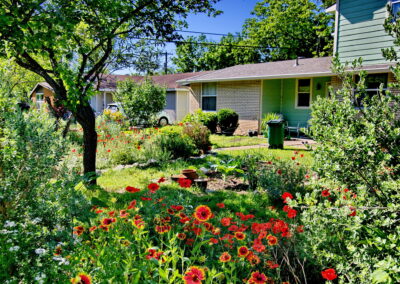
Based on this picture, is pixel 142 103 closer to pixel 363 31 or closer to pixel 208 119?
pixel 208 119

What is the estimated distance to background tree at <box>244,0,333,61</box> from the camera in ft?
99.8

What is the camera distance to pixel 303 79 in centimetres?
1477

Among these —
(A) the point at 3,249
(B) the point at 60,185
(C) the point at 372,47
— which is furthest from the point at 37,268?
(C) the point at 372,47

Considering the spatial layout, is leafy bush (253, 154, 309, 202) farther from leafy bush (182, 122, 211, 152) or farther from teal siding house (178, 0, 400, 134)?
teal siding house (178, 0, 400, 134)

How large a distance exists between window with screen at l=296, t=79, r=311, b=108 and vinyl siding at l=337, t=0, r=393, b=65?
313cm

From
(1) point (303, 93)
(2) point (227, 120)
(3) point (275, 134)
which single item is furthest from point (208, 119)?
(3) point (275, 134)

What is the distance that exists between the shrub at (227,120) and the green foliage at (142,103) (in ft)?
11.0

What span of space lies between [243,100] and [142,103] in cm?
521

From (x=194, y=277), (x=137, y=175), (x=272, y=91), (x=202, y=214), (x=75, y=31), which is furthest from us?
(x=272, y=91)

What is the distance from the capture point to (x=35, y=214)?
7.41ft

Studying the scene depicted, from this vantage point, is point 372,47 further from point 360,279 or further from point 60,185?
point 60,185

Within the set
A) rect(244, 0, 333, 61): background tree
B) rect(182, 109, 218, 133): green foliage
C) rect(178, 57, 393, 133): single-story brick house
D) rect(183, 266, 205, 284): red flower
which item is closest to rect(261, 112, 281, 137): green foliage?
rect(178, 57, 393, 133): single-story brick house

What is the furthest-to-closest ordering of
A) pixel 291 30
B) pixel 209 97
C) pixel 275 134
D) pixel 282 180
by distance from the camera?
pixel 291 30 < pixel 209 97 < pixel 275 134 < pixel 282 180

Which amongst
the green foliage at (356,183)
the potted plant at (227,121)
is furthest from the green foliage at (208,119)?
the green foliage at (356,183)
